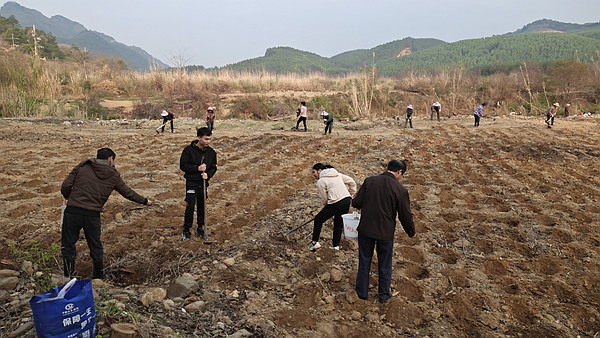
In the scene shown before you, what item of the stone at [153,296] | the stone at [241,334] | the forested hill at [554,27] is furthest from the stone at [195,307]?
the forested hill at [554,27]

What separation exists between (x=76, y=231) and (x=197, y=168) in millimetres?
1406

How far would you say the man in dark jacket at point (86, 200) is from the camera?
364cm

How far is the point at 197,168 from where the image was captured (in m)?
4.56

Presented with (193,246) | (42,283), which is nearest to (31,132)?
(193,246)

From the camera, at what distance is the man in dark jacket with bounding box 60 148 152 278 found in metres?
3.64

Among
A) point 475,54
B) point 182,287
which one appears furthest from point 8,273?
point 475,54

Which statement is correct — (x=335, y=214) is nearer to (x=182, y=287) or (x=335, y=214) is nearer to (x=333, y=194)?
(x=333, y=194)

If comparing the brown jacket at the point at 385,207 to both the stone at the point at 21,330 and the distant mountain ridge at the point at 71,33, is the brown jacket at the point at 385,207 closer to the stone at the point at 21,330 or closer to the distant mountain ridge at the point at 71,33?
the stone at the point at 21,330

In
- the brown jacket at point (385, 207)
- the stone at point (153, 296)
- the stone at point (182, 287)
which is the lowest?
the stone at point (182, 287)

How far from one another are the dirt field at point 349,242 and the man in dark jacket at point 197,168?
0.47m

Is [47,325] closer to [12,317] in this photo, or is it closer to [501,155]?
[12,317]

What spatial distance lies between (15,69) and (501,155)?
17.0m

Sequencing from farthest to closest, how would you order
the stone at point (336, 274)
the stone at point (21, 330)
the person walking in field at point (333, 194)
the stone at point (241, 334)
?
1. the person walking in field at point (333, 194)
2. the stone at point (336, 274)
3. the stone at point (241, 334)
4. the stone at point (21, 330)

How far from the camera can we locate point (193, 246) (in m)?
4.66
